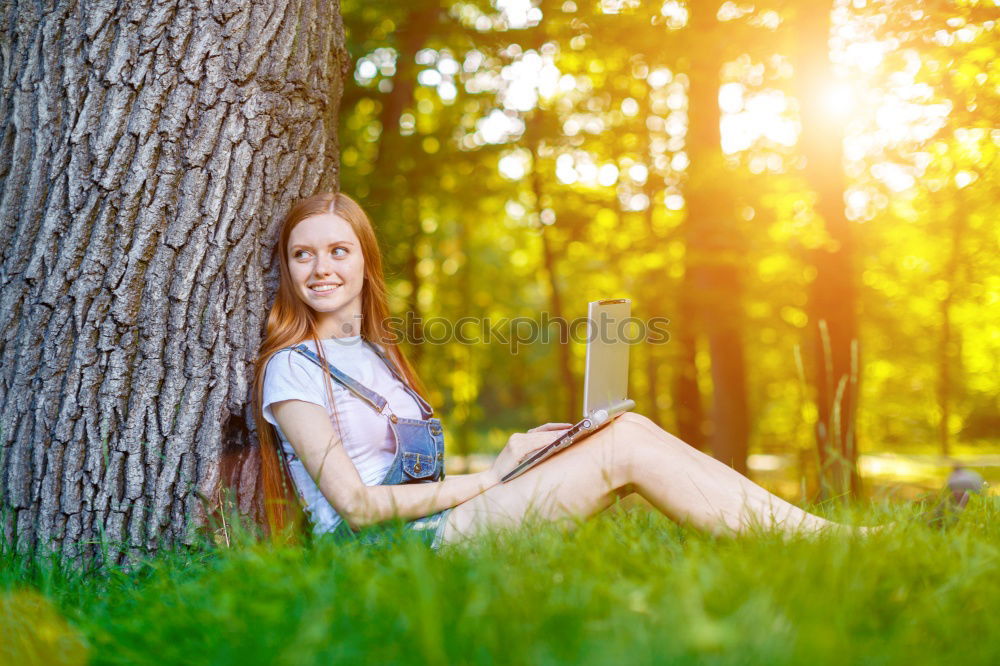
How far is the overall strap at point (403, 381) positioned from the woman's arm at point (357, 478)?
513mm

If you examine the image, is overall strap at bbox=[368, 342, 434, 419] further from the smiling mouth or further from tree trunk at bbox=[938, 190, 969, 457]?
tree trunk at bbox=[938, 190, 969, 457]

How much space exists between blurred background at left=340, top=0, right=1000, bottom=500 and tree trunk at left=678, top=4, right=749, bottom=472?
0.02 m

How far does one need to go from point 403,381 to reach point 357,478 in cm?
70

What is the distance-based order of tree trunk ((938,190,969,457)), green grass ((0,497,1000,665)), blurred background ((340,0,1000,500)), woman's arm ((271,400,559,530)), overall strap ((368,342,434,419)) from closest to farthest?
green grass ((0,497,1000,665)), woman's arm ((271,400,559,530)), overall strap ((368,342,434,419)), blurred background ((340,0,1000,500)), tree trunk ((938,190,969,457))

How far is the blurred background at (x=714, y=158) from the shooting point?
16.8 feet

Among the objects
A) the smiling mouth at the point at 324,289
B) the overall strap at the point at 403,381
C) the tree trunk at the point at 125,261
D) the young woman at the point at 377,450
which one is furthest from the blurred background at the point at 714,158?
the tree trunk at the point at 125,261

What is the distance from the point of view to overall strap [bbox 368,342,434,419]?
3188 millimetres

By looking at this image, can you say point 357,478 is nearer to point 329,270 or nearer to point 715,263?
point 329,270

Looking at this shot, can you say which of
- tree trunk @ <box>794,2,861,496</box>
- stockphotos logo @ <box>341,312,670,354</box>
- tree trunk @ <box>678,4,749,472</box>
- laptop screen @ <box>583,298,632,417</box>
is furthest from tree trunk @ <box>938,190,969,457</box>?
laptop screen @ <box>583,298,632,417</box>

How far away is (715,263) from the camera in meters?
6.49

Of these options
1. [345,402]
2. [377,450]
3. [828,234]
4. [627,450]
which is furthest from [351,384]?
[828,234]

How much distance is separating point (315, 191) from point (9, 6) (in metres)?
1.29

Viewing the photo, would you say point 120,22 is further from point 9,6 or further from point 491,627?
point 491,627

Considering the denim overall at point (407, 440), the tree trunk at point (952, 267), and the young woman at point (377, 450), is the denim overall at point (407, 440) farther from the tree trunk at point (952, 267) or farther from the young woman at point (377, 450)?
the tree trunk at point (952, 267)
